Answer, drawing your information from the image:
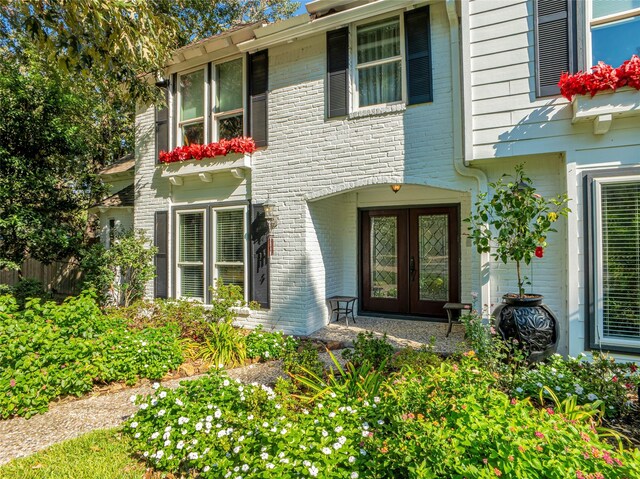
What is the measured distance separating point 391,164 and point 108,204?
693 centimetres

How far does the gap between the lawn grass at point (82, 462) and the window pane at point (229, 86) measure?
6.01m

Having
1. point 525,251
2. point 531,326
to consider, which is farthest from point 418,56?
point 531,326

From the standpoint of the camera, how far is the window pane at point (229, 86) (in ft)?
22.9

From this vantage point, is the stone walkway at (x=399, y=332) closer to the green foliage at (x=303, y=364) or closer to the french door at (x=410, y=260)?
the french door at (x=410, y=260)

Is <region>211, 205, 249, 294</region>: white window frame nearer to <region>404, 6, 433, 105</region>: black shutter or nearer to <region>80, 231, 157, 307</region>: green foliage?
<region>80, 231, 157, 307</region>: green foliage

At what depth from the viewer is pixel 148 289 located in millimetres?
7605

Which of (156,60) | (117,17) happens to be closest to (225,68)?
(156,60)

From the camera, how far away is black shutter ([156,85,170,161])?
7586 millimetres

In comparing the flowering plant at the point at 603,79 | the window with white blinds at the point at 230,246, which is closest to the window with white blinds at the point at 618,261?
the flowering plant at the point at 603,79

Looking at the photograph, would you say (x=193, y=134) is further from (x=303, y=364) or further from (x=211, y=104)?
(x=303, y=364)

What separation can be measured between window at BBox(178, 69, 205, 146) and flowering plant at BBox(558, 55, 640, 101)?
631cm

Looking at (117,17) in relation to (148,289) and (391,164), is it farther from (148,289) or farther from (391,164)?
(148,289)

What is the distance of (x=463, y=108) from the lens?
16.5 ft

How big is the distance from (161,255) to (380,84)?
18.4ft
